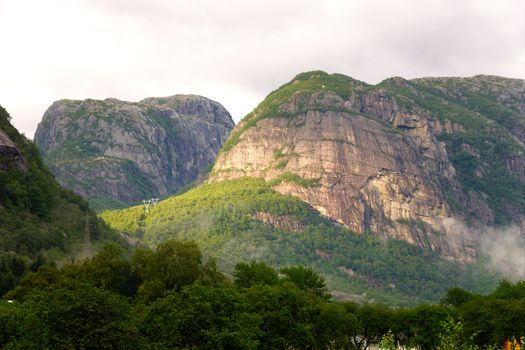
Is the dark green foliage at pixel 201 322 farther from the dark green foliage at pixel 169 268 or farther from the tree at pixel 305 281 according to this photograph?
the tree at pixel 305 281

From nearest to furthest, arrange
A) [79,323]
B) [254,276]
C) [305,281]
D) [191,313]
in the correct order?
[79,323] < [191,313] < [254,276] < [305,281]

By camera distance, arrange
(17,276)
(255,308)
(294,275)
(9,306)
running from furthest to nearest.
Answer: (294,275)
(17,276)
(255,308)
(9,306)

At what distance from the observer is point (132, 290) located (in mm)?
146375

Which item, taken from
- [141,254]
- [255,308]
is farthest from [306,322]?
[141,254]

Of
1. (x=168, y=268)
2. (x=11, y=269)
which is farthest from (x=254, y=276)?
(x=11, y=269)

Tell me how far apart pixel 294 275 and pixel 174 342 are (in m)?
91.6

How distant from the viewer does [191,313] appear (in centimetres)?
10025

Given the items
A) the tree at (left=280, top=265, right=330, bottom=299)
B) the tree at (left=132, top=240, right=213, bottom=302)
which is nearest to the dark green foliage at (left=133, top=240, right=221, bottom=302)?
the tree at (left=132, top=240, right=213, bottom=302)

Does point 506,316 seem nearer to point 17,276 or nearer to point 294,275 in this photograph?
point 294,275

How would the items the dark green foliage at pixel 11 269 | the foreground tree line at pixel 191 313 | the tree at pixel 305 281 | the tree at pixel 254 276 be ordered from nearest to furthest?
the foreground tree line at pixel 191 313, the dark green foliage at pixel 11 269, the tree at pixel 254 276, the tree at pixel 305 281

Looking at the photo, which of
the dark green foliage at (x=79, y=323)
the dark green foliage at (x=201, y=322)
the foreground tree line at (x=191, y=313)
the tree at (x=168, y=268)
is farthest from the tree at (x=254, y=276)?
the dark green foliage at (x=79, y=323)

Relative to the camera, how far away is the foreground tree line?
8425 centimetres

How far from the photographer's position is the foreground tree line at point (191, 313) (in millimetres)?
84250

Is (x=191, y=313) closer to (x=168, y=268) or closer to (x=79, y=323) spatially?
(x=79, y=323)
